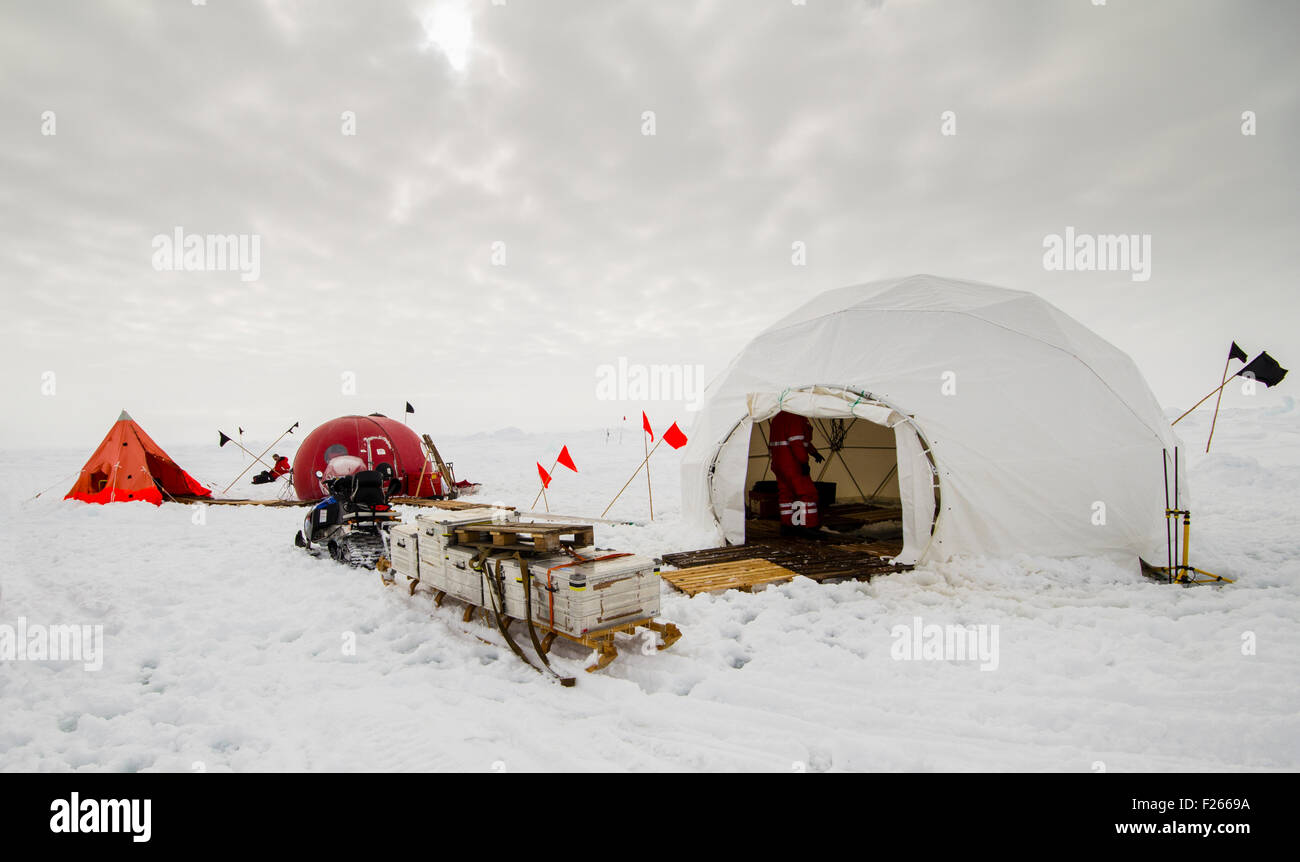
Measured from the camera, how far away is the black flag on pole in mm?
7965

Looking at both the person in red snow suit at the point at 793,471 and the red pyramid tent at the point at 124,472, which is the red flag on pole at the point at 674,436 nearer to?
the person in red snow suit at the point at 793,471

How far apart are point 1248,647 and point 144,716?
7.63 metres

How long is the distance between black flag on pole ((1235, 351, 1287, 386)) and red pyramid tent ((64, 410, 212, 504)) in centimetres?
2184

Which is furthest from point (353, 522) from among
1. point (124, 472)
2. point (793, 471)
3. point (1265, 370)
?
point (1265, 370)

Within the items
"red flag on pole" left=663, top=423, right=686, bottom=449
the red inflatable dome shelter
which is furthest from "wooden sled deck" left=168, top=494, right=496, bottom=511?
"red flag on pole" left=663, top=423, right=686, bottom=449

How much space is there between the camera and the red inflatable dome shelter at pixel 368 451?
49.2ft

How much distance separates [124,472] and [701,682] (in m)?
17.4

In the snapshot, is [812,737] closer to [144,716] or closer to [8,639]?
[144,716]

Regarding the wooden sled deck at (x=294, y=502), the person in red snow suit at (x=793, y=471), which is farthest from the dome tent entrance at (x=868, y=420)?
the wooden sled deck at (x=294, y=502)

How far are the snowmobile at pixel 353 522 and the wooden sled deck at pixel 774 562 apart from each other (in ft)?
13.1

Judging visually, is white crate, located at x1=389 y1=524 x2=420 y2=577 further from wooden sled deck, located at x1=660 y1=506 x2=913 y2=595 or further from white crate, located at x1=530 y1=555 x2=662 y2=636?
wooden sled deck, located at x1=660 y1=506 x2=913 y2=595

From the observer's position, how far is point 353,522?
7.89 metres

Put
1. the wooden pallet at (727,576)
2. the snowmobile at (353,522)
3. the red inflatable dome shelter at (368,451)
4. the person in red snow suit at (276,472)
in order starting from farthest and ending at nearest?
the person in red snow suit at (276,472), the red inflatable dome shelter at (368,451), the snowmobile at (353,522), the wooden pallet at (727,576)

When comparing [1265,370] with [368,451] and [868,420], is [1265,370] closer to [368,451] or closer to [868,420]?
[868,420]
